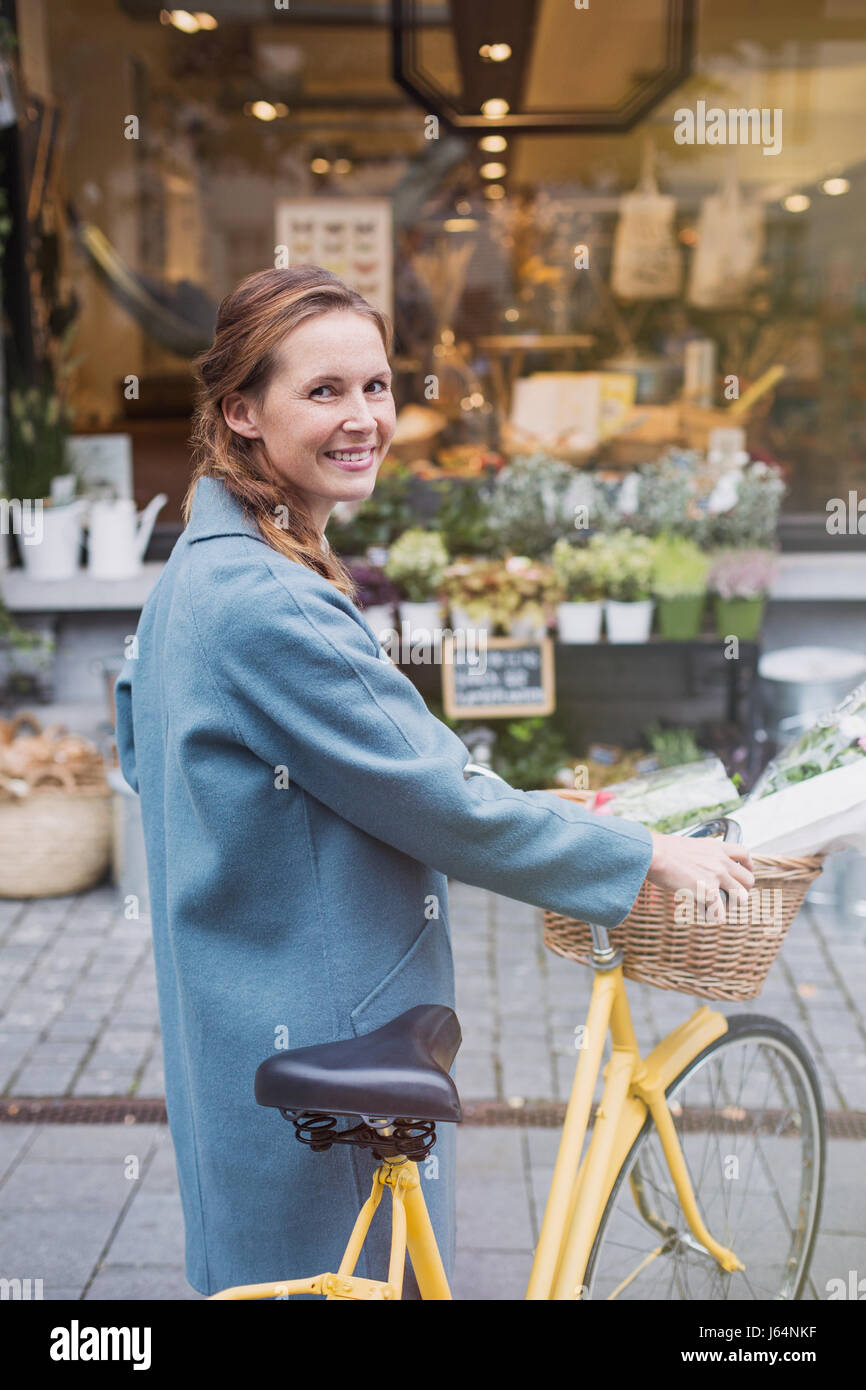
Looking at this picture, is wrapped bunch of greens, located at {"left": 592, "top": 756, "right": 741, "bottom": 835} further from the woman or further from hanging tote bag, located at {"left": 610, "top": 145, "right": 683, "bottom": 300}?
hanging tote bag, located at {"left": 610, "top": 145, "right": 683, "bottom": 300}

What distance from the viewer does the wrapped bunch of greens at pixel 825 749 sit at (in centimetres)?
206

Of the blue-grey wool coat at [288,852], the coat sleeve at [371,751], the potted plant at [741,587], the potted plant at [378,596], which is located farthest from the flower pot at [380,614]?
the coat sleeve at [371,751]

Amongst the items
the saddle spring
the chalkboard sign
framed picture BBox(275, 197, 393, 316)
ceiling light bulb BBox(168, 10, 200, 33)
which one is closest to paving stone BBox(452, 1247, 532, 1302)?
the saddle spring

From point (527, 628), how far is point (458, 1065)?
6.77 ft

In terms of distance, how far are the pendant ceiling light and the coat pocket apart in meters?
6.19

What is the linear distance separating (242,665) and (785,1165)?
2430mm

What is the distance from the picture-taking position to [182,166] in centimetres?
815

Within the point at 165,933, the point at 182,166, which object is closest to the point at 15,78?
the point at 182,166

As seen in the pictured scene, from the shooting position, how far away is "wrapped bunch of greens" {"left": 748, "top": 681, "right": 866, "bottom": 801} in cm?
206

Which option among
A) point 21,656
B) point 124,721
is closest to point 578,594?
point 21,656

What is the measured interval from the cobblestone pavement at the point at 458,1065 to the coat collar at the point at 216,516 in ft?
6.49

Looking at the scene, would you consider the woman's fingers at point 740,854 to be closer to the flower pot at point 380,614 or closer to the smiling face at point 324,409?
the smiling face at point 324,409

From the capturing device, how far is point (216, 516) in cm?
176

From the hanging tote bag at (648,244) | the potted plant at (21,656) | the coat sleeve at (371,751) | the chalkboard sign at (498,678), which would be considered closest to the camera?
the coat sleeve at (371,751)
